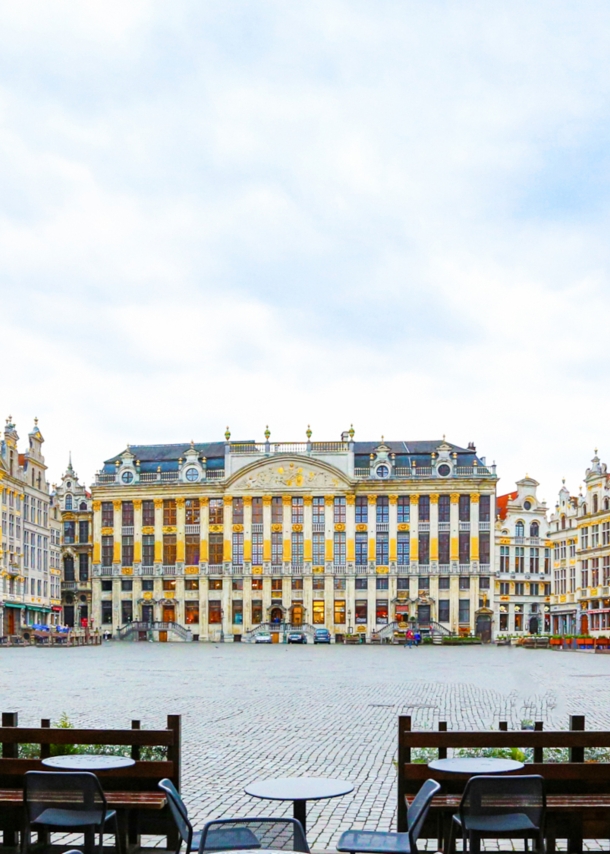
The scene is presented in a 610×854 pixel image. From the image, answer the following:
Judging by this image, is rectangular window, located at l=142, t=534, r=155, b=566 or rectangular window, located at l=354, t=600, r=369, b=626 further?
rectangular window, located at l=142, t=534, r=155, b=566

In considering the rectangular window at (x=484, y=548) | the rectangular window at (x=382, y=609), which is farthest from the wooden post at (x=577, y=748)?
the rectangular window at (x=484, y=548)

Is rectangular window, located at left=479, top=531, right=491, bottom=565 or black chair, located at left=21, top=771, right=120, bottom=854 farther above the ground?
black chair, located at left=21, top=771, right=120, bottom=854

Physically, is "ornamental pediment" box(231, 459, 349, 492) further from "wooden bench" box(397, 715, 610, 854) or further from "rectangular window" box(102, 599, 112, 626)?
"wooden bench" box(397, 715, 610, 854)

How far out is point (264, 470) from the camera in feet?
335

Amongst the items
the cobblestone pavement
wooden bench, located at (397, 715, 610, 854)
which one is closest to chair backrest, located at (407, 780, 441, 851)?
wooden bench, located at (397, 715, 610, 854)

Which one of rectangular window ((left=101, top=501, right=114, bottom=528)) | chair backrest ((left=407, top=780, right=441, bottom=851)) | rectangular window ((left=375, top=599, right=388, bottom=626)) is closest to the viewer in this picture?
chair backrest ((left=407, top=780, right=441, bottom=851))

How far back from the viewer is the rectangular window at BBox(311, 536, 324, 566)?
101 metres

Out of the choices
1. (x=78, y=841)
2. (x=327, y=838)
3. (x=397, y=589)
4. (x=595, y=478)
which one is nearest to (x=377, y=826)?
(x=327, y=838)

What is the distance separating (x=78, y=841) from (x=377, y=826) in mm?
2910

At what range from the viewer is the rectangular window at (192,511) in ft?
340

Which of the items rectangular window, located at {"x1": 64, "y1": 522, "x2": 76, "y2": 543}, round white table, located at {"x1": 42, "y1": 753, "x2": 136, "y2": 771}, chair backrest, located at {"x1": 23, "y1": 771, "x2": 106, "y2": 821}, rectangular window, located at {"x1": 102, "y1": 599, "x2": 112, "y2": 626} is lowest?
rectangular window, located at {"x1": 102, "y1": 599, "x2": 112, "y2": 626}

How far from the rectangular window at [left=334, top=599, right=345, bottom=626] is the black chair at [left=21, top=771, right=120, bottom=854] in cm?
9327

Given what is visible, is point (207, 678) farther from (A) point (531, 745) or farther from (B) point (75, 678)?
(A) point (531, 745)

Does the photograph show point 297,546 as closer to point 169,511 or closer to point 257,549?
point 257,549
